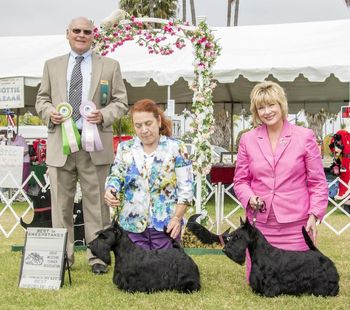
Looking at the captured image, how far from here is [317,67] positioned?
8.18m

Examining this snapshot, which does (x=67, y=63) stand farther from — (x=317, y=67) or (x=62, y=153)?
(x=317, y=67)

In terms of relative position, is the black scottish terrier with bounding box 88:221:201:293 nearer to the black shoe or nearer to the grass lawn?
the grass lawn

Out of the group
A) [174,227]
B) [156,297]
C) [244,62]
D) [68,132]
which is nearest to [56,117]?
[68,132]

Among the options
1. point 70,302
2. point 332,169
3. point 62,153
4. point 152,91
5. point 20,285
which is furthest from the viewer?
point 152,91

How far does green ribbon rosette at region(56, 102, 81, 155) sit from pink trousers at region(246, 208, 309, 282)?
1412mm

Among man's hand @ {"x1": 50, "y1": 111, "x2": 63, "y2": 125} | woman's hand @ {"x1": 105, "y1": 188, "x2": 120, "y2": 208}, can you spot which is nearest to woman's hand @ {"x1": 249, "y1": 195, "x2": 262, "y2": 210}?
woman's hand @ {"x1": 105, "y1": 188, "x2": 120, "y2": 208}

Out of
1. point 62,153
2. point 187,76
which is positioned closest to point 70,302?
point 62,153

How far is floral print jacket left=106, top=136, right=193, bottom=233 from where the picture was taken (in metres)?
3.96

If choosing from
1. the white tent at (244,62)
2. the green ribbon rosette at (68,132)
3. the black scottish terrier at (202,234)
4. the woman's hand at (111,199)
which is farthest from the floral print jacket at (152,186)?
the white tent at (244,62)

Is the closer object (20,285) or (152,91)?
(20,285)

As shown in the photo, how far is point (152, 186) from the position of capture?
3.97 metres

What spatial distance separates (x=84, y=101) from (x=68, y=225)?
0.96 m

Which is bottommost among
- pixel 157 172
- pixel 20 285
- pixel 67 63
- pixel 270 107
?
pixel 20 285

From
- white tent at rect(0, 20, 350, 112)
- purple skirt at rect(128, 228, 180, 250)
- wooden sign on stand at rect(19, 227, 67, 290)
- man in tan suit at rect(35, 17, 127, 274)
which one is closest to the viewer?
purple skirt at rect(128, 228, 180, 250)
